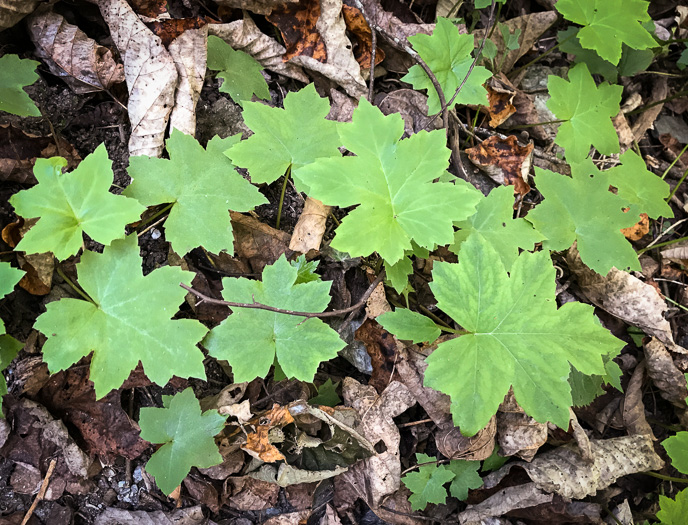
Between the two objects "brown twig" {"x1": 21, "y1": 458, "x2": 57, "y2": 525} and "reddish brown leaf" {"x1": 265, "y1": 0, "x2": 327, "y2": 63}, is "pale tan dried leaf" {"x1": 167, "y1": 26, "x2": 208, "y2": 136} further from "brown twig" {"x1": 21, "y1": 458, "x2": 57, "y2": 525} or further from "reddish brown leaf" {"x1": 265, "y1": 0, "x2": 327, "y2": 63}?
"brown twig" {"x1": 21, "y1": 458, "x2": 57, "y2": 525}

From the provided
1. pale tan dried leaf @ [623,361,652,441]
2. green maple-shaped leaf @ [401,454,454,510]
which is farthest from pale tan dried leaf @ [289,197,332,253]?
pale tan dried leaf @ [623,361,652,441]

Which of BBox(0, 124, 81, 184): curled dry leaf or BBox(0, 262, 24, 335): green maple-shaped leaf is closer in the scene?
BBox(0, 262, 24, 335): green maple-shaped leaf

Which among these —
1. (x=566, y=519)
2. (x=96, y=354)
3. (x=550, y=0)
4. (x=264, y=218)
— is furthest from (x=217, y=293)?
(x=550, y=0)

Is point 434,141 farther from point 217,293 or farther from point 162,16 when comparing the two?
point 162,16

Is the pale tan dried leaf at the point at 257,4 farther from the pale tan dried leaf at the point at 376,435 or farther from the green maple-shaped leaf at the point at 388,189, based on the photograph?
the pale tan dried leaf at the point at 376,435

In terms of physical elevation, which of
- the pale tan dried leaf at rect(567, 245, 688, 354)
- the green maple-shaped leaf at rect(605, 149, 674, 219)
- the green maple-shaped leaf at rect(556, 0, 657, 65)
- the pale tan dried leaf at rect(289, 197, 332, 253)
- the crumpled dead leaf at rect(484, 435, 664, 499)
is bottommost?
the crumpled dead leaf at rect(484, 435, 664, 499)

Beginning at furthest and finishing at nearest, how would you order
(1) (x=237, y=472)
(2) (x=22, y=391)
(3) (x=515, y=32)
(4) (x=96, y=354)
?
(3) (x=515, y=32) < (1) (x=237, y=472) < (2) (x=22, y=391) < (4) (x=96, y=354)

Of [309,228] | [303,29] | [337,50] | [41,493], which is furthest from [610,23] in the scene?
[41,493]

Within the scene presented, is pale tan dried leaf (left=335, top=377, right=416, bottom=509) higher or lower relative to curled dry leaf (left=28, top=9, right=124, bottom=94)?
lower
